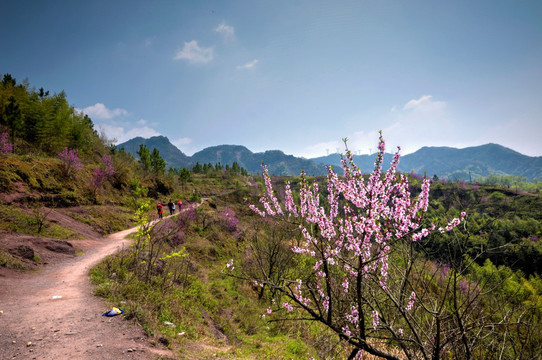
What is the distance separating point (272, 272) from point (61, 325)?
11.0 metres

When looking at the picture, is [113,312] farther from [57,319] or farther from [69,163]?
[69,163]

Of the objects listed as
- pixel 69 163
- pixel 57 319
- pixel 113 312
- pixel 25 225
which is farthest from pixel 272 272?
pixel 69 163

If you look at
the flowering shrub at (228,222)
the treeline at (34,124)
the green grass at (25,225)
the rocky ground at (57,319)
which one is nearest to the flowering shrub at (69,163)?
the treeline at (34,124)

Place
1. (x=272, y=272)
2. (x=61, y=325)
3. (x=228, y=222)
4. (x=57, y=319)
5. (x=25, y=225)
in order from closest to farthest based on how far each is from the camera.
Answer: (x=61, y=325), (x=57, y=319), (x=25, y=225), (x=272, y=272), (x=228, y=222)

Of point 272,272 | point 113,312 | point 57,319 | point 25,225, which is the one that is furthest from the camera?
point 272,272

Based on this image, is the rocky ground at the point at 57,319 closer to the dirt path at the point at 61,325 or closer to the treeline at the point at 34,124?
the dirt path at the point at 61,325

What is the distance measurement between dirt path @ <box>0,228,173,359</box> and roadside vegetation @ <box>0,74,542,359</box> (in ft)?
2.07

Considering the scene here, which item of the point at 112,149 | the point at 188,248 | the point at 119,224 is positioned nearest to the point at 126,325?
the point at 188,248

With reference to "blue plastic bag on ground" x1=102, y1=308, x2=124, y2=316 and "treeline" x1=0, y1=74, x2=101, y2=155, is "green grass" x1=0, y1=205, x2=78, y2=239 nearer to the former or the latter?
"blue plastic bag on ground" x1=102, y1=308, x2=124, y2=316

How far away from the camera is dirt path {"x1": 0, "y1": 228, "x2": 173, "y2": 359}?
16.9 ft

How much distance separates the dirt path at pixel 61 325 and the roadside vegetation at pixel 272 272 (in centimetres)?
63

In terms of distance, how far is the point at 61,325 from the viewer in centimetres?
604

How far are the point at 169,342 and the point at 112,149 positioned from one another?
53.4 metres

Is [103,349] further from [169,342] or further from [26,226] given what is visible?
[26,226]
